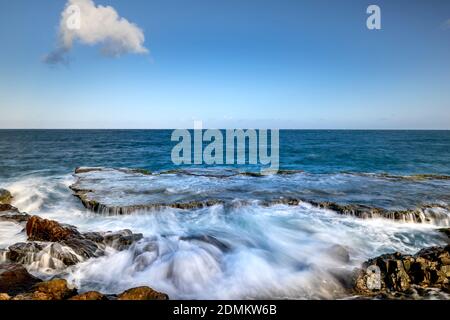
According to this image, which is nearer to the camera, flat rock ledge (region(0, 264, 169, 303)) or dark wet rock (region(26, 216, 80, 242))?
flat rock ledge (region(0, 264, 169, 303))

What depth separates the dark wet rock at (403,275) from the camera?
19.3 ft

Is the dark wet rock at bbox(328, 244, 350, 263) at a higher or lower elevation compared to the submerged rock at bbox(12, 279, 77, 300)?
lower

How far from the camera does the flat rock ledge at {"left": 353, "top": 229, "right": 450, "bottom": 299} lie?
229 inches

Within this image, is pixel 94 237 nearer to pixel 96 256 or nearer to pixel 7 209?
pixel 96 256

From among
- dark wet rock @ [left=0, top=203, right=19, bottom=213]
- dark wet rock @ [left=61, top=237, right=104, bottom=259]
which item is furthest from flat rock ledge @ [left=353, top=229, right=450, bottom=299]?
dark wet rock @ [left=0, top=203, right=19, bottom=213]

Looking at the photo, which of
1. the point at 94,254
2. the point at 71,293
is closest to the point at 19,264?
the point at 94,254

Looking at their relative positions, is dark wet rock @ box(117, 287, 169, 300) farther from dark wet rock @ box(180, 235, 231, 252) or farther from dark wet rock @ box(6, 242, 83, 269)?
dark wet rock @ box(180, 235, 231, 252)

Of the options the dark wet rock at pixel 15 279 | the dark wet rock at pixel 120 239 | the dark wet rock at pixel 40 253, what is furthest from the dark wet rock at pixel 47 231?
the dark wet rock at pixel 15 279

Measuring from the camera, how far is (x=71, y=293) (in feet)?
17.8

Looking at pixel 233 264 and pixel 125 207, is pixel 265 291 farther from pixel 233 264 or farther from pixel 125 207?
pixel 125 207

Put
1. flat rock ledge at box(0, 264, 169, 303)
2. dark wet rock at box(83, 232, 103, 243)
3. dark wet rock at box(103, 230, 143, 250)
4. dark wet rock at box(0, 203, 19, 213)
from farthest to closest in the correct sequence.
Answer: dark wet rock at box(0, 203, 19, 213)
dark wet rock at box(83, 232, 103, 243)
dark wet rock at box(103, 230, 143, 250)
flat rock ledge at box(0, 264, 169, 303)

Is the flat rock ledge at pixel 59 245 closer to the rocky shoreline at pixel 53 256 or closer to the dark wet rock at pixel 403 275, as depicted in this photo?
the rocky shoreline at pixel 53 256

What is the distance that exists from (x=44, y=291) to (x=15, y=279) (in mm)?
1408

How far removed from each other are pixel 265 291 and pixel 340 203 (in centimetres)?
689
